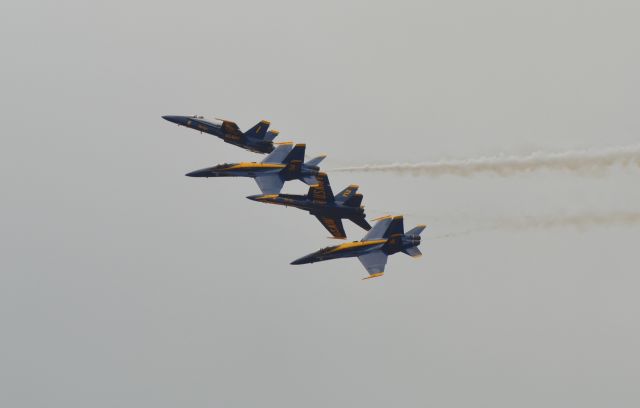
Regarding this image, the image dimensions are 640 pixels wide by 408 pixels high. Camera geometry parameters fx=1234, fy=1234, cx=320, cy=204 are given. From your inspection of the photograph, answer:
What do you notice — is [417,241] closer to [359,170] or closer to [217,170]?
[359,170]

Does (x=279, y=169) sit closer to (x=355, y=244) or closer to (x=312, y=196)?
(x=312, y=196)

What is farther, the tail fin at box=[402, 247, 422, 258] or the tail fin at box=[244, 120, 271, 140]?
the tail fin at box=[244, 120, 271, 140]

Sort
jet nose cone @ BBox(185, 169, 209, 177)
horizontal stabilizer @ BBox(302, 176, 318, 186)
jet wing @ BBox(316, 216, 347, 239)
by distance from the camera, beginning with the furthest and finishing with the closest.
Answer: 1. jet nose cone @ BBox(185, 169, 209, 177)
2. jet wing @ BBox(316, 216, 347, 239)
3. horizontal stabilizer @ BBox(302, 176, 318, 186)

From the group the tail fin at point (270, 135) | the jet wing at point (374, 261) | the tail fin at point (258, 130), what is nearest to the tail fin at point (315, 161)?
the tail fin at point (270, 135)

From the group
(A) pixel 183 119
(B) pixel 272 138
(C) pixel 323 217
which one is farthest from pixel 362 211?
(A) pixel 183 119

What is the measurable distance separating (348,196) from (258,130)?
1145cm

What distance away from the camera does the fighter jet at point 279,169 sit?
Answer: 114m

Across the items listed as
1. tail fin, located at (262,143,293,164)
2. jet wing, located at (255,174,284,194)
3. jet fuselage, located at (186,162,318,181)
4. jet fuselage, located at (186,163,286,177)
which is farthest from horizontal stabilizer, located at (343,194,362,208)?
tail fin, located at (262,143,293,164)

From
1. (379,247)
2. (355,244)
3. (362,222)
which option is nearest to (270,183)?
(362,222)

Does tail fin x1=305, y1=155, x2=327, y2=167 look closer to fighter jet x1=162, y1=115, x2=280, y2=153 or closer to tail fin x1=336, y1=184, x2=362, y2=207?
tail fin x1=336, y1=184, x2=362, y2=207

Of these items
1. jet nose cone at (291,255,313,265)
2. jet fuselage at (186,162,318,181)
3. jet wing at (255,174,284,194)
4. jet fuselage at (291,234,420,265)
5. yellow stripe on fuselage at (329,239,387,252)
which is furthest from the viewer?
jet fuselage at (186,162,318,181)

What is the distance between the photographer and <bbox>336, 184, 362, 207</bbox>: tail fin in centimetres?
11388

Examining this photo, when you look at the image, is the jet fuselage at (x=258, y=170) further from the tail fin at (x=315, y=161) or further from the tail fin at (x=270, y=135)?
the tail fin at (x=270, y=135)

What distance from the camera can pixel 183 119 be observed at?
121938 millimetres
